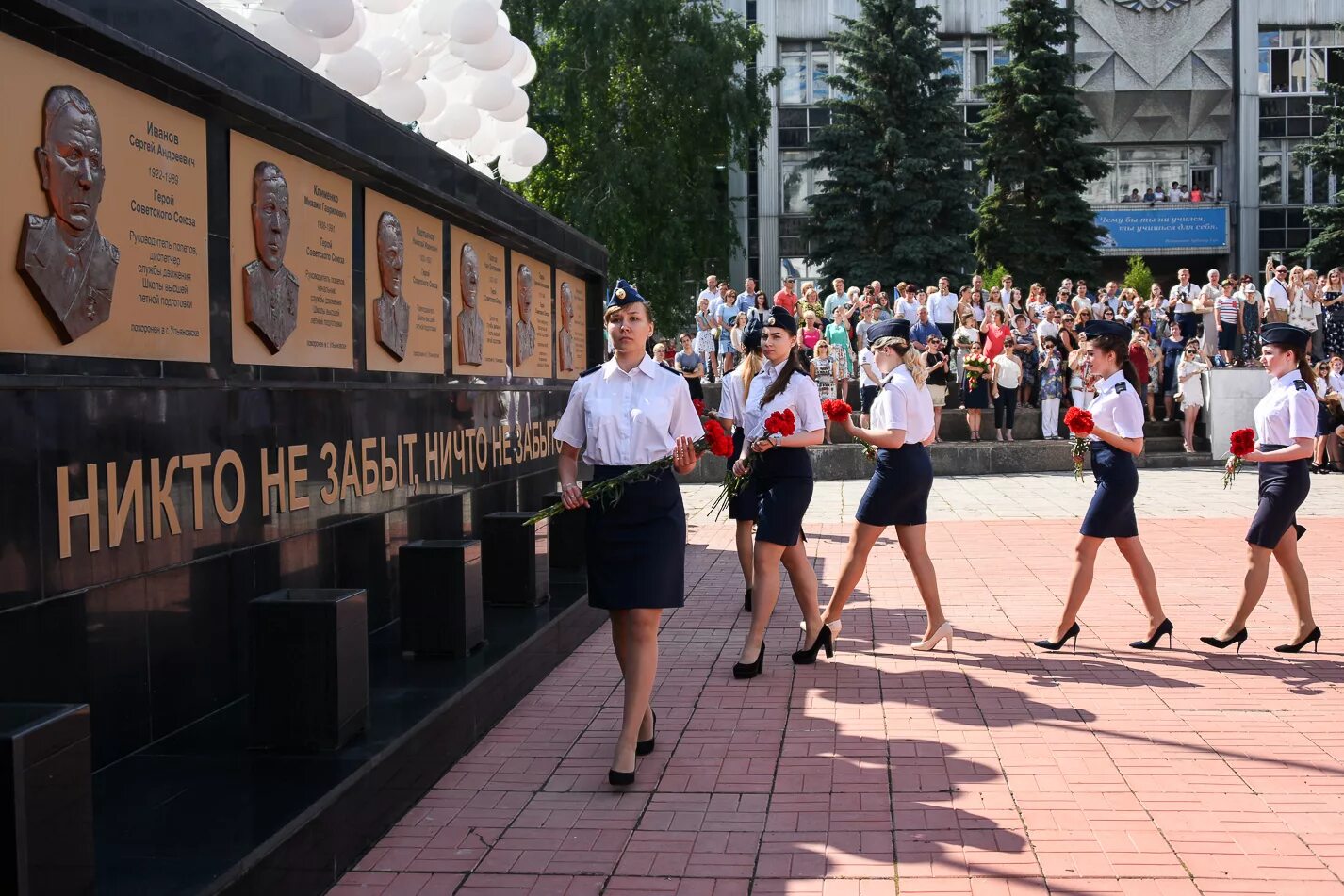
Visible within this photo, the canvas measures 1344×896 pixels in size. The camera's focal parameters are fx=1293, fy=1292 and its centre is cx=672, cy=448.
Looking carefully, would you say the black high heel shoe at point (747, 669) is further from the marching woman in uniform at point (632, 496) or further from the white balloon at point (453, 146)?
the white balloon at point (453, 146)

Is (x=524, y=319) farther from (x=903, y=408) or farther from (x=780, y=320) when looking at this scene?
(x=903, y=408)

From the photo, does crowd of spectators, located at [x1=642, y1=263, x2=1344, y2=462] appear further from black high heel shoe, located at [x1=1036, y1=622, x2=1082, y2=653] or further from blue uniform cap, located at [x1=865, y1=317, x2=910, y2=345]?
blue uniform cap, located at [x1=865, y1=317, x2=910, y2=345]

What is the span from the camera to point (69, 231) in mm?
4137

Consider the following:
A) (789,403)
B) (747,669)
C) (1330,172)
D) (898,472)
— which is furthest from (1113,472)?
(1330,172)

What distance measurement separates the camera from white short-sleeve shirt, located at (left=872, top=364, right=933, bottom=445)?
7.24m

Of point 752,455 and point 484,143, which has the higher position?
point 484,143

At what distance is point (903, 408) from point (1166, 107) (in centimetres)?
4427

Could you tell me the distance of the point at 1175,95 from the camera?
1834 inches

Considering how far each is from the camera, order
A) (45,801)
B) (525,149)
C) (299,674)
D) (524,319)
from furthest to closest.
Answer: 1. (525,149)
2. (524,319)
3. (299,674)
4. (45,801)

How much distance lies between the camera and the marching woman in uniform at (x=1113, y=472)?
7.32 meters

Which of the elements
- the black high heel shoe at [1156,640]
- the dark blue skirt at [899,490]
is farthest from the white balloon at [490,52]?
the black high heel shoe at [1156,640]

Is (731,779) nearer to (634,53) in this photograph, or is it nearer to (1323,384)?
(1323,384)

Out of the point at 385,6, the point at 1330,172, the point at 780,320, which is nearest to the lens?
the point at 780,320

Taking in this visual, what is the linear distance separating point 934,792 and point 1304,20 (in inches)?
1935
